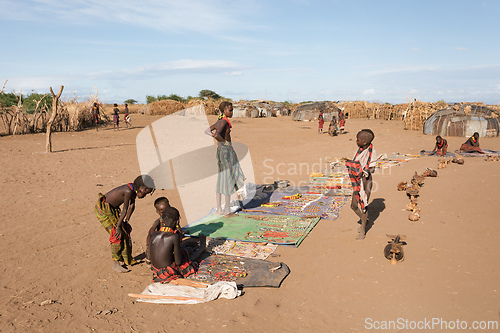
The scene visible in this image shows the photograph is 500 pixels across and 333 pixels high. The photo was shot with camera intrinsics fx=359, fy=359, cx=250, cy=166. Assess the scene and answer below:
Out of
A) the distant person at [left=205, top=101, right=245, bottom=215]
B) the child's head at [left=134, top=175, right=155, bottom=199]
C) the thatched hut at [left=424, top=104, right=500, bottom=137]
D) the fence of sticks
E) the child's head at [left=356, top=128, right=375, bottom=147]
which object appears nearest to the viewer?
the child's head at [left=134, top=175, right=155, bottom=199]

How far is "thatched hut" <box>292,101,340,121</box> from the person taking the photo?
28.2 m

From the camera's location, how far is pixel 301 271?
4277 mm

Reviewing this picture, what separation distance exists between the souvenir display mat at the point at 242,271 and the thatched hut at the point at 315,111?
24.9m

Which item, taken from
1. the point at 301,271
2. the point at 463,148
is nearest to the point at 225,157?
the point at 301,271

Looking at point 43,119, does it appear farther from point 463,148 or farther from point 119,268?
point 463,148

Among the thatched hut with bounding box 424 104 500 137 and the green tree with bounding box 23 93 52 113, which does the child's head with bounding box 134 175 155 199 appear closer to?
the thatched hut with bounding box 424 104 500 137

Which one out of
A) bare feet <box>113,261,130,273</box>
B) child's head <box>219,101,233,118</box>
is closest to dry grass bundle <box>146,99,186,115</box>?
child's head <box>219,101,233,118</box>

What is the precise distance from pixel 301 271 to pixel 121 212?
2.26 m

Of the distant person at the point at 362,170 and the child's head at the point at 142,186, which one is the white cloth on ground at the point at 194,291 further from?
the distant person at the point at 362,170

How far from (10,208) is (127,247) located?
144 inches

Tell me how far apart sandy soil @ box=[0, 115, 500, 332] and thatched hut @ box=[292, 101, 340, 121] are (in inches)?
806

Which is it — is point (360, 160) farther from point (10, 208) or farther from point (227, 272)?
point (10, 208)

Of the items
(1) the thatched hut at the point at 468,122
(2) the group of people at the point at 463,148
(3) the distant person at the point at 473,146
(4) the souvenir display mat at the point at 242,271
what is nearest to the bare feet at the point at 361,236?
(4) the souvenir display mat at the point at 242,271

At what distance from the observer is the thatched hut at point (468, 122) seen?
16.8 m
